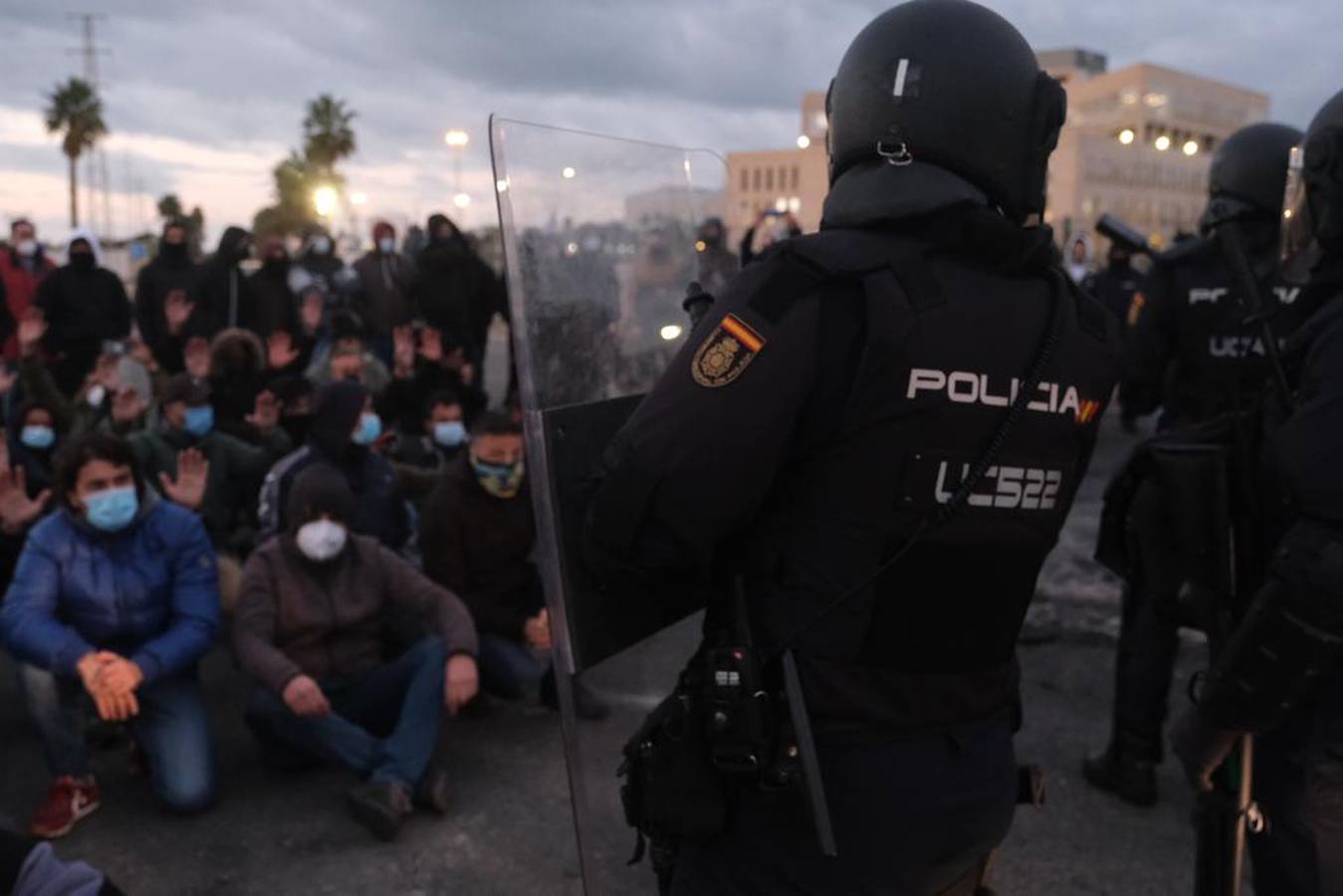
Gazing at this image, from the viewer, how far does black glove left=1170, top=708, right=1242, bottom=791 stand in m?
2.14

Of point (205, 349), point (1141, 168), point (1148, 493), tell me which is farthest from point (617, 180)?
point (1141, 168)

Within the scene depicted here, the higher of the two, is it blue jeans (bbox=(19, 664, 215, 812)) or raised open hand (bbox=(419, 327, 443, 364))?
raised open hand (bbox=(419, 327, 443, 364))

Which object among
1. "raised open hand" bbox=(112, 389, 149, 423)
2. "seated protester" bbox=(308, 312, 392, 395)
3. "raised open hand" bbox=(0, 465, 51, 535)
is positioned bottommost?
"raised open hand" bbox=(0, 465, 51, 535)

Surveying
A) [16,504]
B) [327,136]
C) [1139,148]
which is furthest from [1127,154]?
[16,504]

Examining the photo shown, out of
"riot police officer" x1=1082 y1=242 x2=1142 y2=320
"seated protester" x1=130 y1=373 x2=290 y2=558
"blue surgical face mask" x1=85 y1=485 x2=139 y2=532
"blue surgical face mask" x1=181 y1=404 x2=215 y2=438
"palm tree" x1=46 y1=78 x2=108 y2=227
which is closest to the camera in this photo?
"blue surgical face mask" x1=85 y1=485 x2=139 y2=532

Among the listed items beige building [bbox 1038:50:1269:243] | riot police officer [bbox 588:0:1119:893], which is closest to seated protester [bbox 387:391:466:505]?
riot police officer [bbox 588:0:1119:893]

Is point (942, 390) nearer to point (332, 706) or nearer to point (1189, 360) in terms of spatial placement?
point (1189, 360)

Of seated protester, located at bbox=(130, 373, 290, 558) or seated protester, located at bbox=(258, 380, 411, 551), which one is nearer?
seated protester, located at bbox=(258, 380, 411, 551)

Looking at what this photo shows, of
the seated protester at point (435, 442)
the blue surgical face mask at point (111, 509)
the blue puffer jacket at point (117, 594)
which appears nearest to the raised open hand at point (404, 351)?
the seated protester at point (435, 442)

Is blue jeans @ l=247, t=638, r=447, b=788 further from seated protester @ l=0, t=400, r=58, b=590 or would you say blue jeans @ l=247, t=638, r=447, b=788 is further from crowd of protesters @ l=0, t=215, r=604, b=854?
seated protester @ l=0, t=400, r=58, b=590

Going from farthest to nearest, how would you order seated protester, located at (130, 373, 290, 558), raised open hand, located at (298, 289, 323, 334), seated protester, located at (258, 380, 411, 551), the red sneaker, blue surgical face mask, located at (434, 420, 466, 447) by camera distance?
raised open hand, located at (298, 289, 323, 334) < blue surgical face mask, located at (434, 420, 466, 447) < seated protester, located at (130, 373, 290, 558) < seated protester, located at (258, 380, 411, 551) < the red sneaker

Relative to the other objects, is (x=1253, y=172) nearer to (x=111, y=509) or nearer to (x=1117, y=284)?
(x=111, y=509)

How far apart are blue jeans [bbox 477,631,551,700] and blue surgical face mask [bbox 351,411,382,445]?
1.03m

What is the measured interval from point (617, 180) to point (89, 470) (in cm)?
248
